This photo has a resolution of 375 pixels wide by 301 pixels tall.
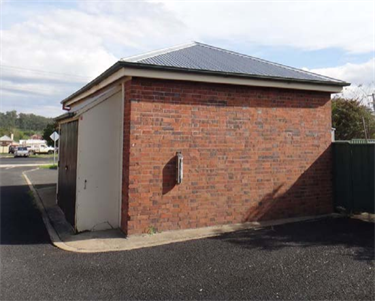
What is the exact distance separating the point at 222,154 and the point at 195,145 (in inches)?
25.3

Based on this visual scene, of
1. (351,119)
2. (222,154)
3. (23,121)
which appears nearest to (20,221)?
(222,154)

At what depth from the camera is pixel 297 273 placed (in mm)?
4090

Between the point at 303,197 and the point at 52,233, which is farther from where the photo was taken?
the point at 303,197

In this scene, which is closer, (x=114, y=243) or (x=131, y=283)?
(x=131, y=283)

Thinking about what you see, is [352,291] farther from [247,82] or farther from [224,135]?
[247,82]

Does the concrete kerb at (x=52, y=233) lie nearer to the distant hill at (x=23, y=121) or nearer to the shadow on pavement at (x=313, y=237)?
the shadow on pavement at (x=313, y=237)

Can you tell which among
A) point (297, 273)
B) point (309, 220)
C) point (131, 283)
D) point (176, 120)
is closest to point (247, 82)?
point (176, 120)

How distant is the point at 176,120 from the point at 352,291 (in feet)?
12.9

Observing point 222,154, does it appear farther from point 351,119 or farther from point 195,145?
point 351,119

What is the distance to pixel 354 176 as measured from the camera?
704 centimetres

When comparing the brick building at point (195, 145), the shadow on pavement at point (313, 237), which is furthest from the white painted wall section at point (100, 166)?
the shadow on pavement at point (313, 237)

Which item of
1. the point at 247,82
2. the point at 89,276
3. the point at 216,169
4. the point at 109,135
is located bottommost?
the point at 89,276

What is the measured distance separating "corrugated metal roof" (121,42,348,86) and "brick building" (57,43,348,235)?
4 cm

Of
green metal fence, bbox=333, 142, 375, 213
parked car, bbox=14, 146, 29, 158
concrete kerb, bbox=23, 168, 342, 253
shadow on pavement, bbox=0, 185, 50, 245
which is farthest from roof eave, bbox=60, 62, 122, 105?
parked car, bbox=14, 146, 29, 158
